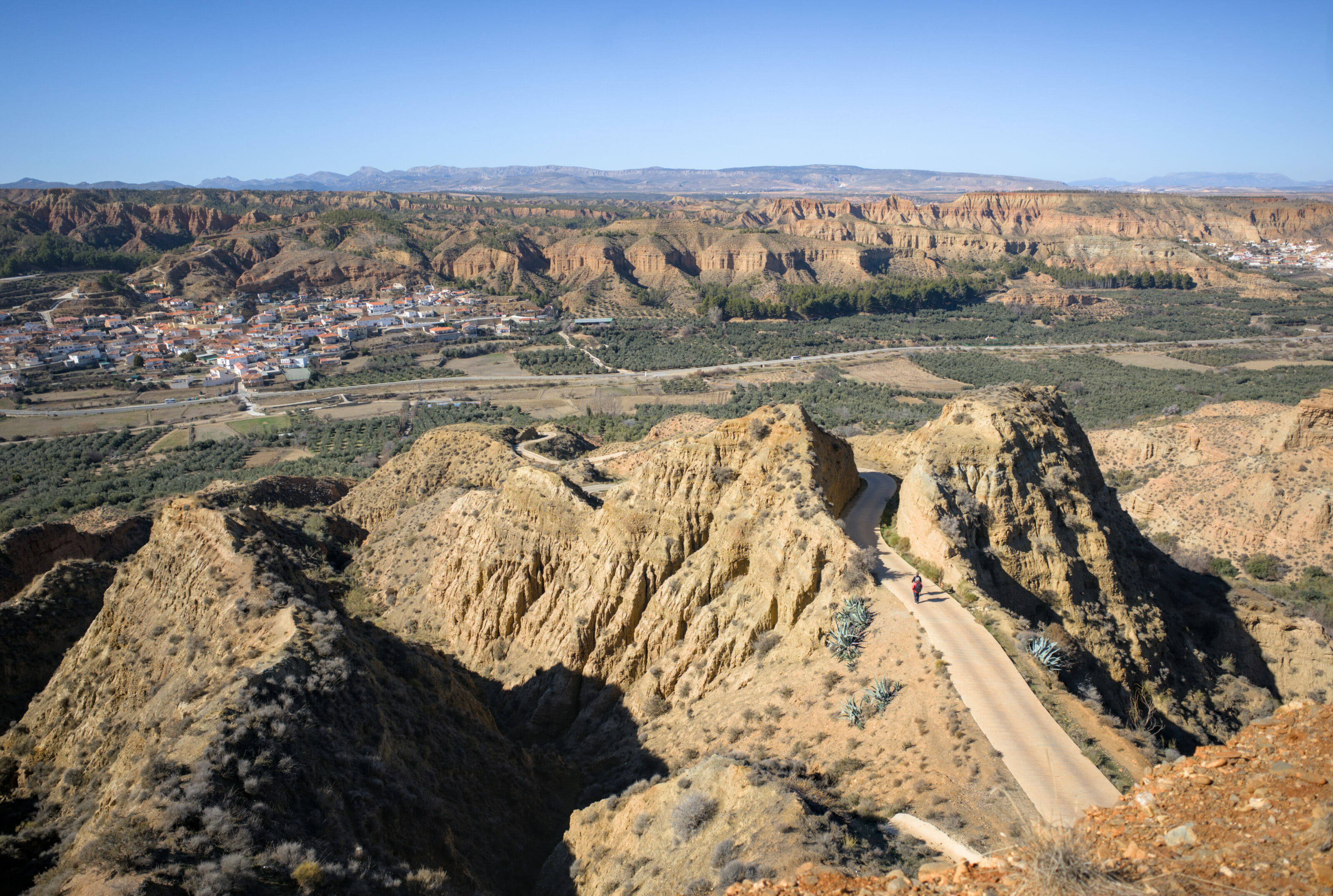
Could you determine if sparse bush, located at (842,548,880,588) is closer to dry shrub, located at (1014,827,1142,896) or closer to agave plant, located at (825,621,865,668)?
agave plant, located at (825,621,865,668)

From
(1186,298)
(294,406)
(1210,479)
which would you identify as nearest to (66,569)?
(1210,479)

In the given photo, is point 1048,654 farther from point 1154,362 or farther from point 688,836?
point 1154,362

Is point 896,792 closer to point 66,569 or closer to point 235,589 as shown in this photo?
point 235,589

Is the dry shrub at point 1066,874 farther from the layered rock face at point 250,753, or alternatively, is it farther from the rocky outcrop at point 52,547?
the rocky outcrop at point 52,547

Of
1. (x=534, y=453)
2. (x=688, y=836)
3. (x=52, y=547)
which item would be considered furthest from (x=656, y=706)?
(x=52, y=547)

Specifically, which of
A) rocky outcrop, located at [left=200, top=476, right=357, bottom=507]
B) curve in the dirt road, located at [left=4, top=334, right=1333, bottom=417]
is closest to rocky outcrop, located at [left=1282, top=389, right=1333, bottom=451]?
rocky outcrop, located at [left=200, top=476, right=357, bottom=507]

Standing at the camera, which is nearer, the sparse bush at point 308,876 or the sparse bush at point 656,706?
the sparse bush at point 308,876

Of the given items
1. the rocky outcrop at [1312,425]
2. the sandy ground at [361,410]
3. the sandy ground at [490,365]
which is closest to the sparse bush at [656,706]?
the rocky outcrop at [1312,425]
